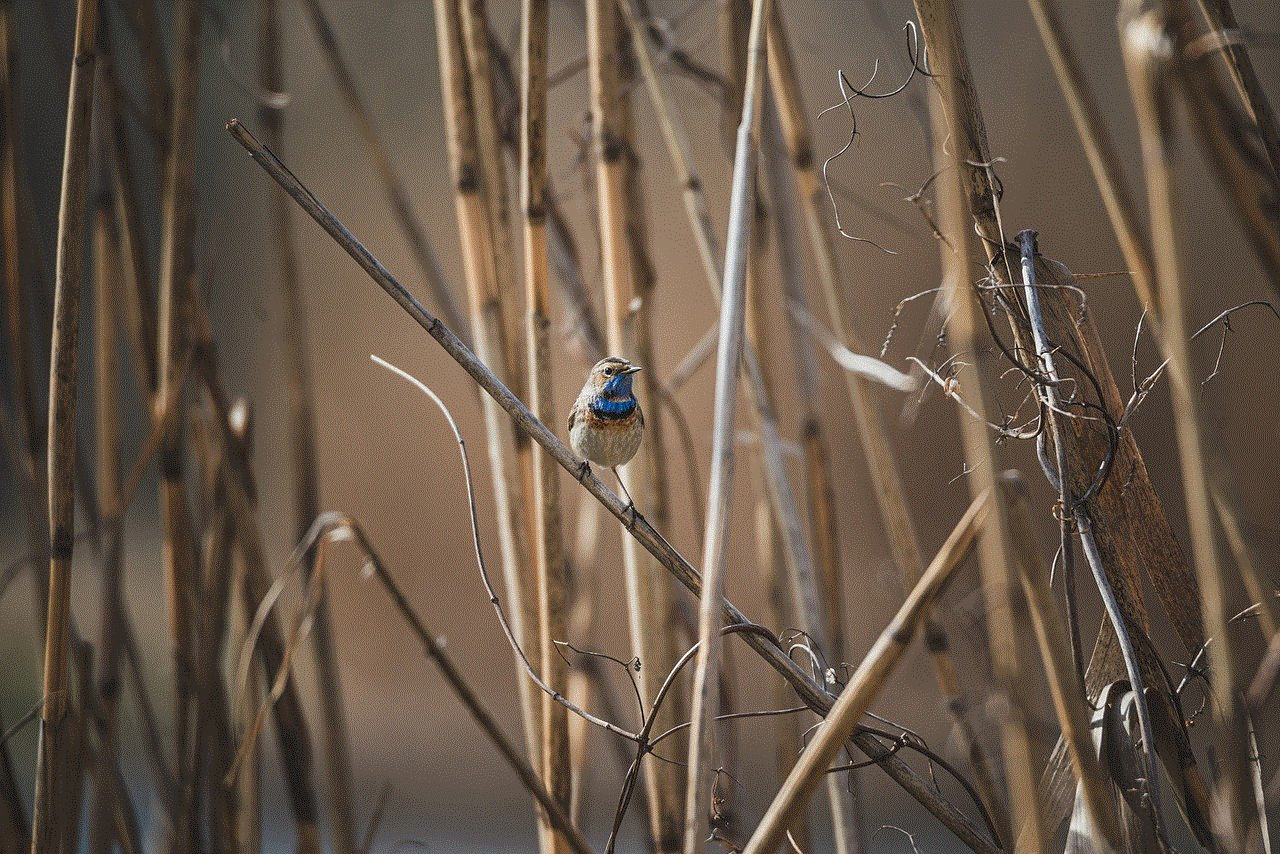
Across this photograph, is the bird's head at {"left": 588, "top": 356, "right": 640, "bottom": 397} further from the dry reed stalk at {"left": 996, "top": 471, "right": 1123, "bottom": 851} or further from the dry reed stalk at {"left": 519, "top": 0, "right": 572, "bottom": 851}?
the dry reed stalk at {"left": 996, "top": 471, "right": 1123, "bottom": 851}

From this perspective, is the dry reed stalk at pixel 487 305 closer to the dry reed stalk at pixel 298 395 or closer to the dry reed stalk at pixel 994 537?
the dry reed stalk at pixel 298 395

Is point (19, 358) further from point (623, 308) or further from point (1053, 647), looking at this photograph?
point (1053, 647)

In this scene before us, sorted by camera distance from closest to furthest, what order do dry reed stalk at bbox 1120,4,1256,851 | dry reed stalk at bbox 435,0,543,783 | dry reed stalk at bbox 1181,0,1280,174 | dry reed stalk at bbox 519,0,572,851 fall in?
dry reed stalk at bbox 1120,4,1256,851, dry reed stalk at bbox 1181,0,1280,174, dry reed stalk at bbox 519,0,572,851, dry reed stalk at bbox 435,0,543,783

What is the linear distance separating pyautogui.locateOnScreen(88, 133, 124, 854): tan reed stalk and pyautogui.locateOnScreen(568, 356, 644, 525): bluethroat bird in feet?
2.27

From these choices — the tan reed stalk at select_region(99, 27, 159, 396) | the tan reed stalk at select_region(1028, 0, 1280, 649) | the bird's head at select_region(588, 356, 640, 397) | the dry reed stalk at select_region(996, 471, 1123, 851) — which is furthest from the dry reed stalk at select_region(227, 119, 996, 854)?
the tan reed stalk at select_region(99, 27, 159, 396)

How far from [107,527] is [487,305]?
0.61 meters

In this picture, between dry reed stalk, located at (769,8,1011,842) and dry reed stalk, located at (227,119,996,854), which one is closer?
dry reed stalk, located at (227,119,996,854)

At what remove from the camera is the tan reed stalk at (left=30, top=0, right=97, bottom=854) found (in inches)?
39.7

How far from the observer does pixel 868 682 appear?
29.4 inches

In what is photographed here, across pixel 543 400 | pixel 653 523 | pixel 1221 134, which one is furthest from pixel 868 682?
pixel 653 523

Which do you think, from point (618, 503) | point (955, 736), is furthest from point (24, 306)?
point (955, 736)

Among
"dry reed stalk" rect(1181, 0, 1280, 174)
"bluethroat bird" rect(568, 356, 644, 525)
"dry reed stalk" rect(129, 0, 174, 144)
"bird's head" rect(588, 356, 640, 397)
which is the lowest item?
"bluethroat bird" rect(568, 356, 644, 525)

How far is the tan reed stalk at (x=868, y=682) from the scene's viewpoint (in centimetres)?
75

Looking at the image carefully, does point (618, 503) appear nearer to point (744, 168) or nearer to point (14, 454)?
point (744, 168)
